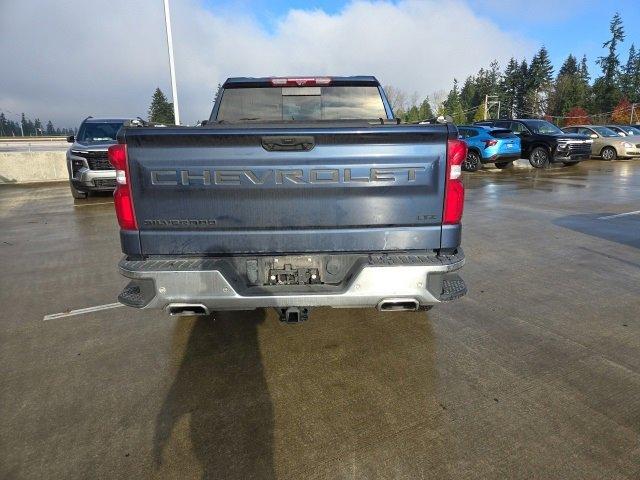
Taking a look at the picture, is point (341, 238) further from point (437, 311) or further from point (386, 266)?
point (437, 311)

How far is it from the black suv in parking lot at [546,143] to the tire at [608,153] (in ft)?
10.7

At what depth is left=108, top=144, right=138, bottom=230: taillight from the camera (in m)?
2.56

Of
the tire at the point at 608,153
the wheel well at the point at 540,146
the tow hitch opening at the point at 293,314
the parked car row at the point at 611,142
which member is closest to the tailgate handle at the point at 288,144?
the tow hitch opening at the point at 293,314

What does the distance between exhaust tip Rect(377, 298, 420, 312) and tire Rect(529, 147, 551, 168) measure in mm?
17032

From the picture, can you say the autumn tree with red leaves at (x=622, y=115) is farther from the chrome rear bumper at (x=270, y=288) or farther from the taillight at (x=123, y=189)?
the taillight at (x=123, y=189)

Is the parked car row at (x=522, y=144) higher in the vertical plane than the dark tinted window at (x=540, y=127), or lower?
lower

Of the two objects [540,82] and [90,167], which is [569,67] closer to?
[540,82]

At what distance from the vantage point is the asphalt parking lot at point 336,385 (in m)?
2.19

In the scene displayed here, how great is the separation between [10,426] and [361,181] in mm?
2580

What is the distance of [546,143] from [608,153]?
585 centimetres

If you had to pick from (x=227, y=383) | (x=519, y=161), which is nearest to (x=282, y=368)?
(x=227, y=383)

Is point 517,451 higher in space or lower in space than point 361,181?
lower

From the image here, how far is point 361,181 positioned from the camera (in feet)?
8.62

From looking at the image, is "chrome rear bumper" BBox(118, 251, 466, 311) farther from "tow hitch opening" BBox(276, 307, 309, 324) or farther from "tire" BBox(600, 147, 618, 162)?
"tire" BBox(600, 147, 618, 162)
